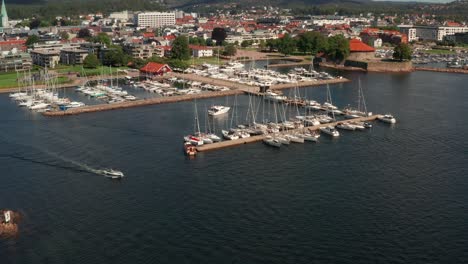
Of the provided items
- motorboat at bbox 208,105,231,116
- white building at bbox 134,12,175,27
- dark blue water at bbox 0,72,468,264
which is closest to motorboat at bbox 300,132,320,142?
dark blue water at bbox 0,72,468,264

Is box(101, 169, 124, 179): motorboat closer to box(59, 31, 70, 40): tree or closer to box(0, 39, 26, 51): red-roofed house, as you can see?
box(0, 39, 26, 51): red-roofed house

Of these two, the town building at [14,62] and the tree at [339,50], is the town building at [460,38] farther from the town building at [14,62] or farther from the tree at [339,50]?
the town building at [14,62]

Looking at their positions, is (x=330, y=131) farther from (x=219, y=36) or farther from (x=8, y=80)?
(x=219, y=36)

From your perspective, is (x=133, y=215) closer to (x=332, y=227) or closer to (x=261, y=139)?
(x=332, y=227)

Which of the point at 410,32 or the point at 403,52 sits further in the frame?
the point at 410,32

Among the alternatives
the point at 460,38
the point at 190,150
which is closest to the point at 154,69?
the point at 190,150

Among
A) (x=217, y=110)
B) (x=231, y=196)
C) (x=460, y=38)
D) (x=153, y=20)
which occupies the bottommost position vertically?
(x=231, y=196)

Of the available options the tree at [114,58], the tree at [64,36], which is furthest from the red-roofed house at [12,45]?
the tree at [114,58]
